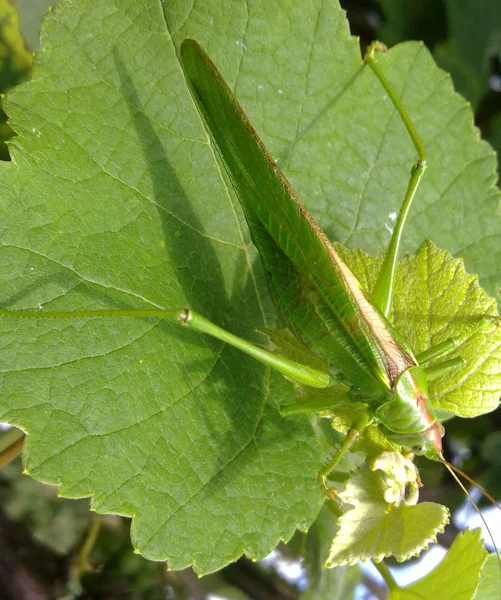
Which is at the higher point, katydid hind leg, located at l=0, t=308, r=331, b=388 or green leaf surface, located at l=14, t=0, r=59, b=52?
green leaf surface, located at l=14, t=0, r=59, b=52

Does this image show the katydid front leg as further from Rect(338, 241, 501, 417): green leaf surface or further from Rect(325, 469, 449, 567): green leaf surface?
Rect(325, 469, 449, 567): green leaf surface

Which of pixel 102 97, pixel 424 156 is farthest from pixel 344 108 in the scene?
pixel 102 97

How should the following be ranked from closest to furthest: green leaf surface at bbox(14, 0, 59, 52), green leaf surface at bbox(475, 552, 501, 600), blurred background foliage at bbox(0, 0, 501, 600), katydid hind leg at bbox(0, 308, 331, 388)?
katydid hind leg at bbox(0, 308, 331, 388), green leaf surface at bbox(475, 552, 501, 600), green leaf surface at bbox(14, 0, 59, 52), blurred background foliage at bbox(0, 0, 501, 600)

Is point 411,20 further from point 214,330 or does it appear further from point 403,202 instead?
point 214,330

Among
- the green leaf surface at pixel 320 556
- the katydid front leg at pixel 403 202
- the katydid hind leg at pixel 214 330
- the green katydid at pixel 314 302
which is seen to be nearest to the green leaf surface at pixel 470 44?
the katydid front leg at pixel 403 202

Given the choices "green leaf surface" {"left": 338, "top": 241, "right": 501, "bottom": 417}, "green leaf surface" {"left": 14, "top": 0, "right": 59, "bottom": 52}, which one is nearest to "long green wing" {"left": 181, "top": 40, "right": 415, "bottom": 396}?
"green leaf surface" {"left": 338, "top": 241, "right": 501, "bottom": 417}

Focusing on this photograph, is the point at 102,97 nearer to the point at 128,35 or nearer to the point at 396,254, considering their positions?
the point at 128,35
